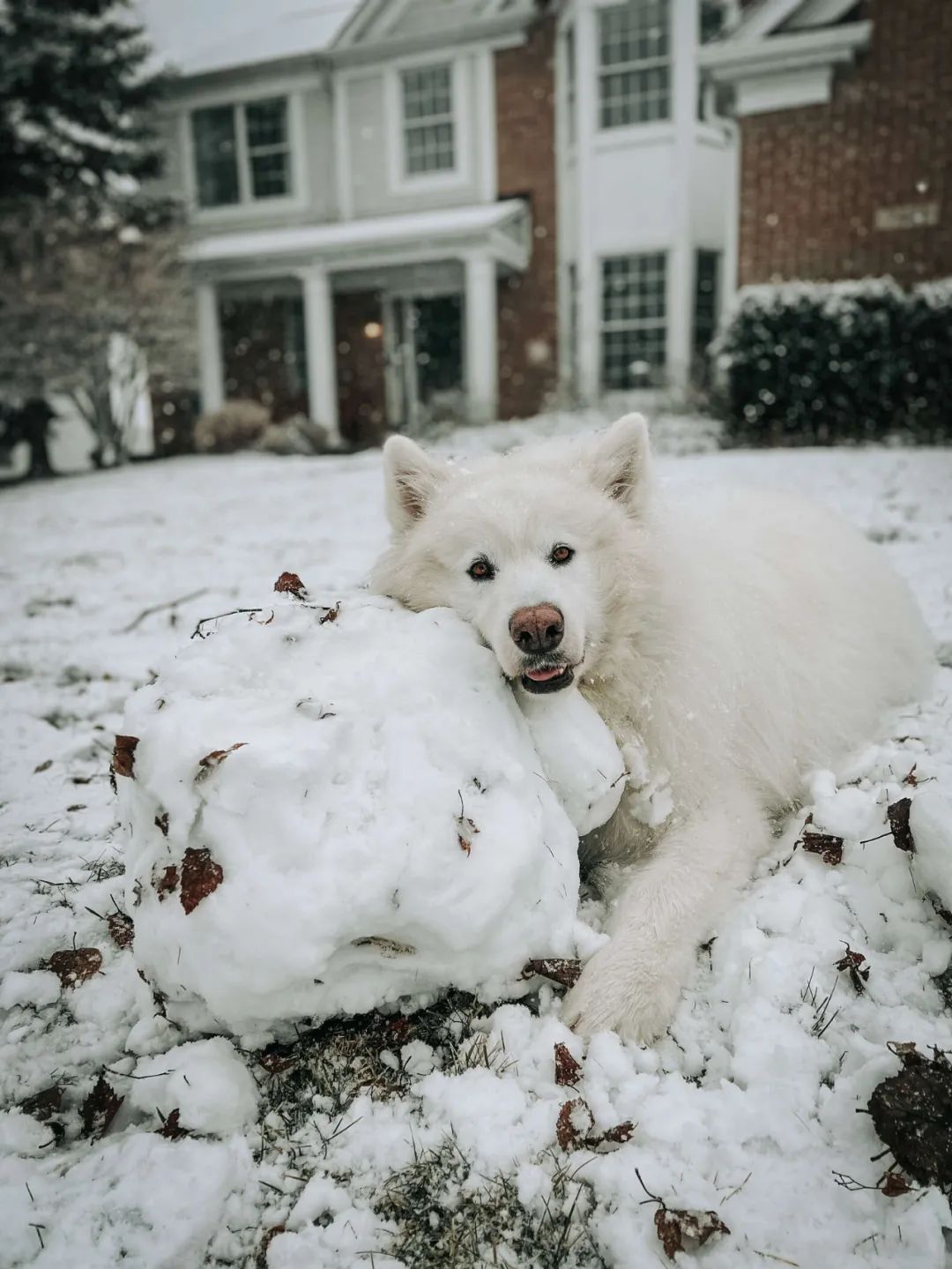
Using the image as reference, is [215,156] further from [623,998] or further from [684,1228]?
[684,1228]

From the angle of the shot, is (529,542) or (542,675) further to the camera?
(529,542)

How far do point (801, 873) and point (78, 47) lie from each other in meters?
22.4

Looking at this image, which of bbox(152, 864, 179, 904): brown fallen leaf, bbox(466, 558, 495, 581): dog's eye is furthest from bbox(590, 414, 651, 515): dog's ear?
bbox(152, 864, 179, 904): brown fallen leaf

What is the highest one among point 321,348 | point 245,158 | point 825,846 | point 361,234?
point 245,158

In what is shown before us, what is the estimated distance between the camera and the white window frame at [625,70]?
50.8 feet

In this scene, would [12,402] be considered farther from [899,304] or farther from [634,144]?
[899,304]

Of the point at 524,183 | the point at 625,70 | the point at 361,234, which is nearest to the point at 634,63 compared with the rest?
the point at 625,70

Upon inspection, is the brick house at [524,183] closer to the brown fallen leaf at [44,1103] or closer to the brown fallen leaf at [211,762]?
the brown fallen leaf at [211,762]

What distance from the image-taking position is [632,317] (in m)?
16.5

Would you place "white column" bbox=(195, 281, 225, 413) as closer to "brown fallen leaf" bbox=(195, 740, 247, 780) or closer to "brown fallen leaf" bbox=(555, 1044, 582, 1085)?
"brown fallen leaf" bbox=(195, 740, 247, 780)

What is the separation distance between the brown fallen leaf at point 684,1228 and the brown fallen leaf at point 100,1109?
3.86 ft

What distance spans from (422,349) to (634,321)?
19.5ft

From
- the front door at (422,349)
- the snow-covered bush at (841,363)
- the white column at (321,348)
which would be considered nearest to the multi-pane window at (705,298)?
the snow-covered bush at (841,363)

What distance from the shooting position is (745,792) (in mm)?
2684
